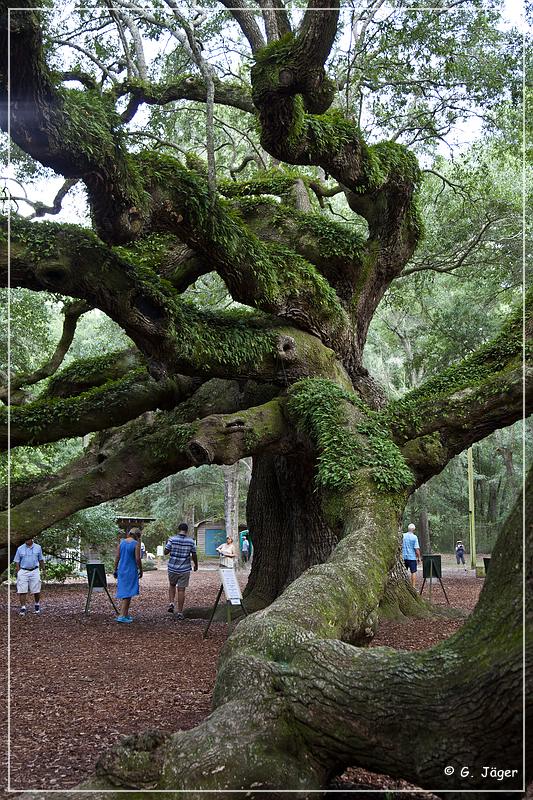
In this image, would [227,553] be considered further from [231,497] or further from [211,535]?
[211,535]

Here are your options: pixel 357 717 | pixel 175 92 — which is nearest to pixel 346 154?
pixel 175 92

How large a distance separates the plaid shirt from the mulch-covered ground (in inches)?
35.9

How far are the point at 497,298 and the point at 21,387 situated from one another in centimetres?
1453

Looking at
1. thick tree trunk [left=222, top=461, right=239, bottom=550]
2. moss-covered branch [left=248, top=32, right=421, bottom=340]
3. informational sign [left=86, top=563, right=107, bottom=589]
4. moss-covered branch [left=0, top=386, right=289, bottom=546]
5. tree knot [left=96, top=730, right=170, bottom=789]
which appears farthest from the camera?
thick tree trunk [left=222, top=461, right=239, bottom=550]

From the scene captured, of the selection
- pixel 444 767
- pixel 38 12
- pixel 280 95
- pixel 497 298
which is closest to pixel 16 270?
pixel 38 12

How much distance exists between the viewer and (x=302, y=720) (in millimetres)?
3721

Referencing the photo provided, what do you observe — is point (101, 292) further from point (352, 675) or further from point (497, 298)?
point (497, 298)

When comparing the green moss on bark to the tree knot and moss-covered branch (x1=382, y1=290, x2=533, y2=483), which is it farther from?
the tree knot

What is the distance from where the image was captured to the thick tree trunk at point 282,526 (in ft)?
34.3

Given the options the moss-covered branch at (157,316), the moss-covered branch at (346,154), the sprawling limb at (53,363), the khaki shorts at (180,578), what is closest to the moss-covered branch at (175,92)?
the moss-covered branch at (346,154)

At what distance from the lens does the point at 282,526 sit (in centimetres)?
1134

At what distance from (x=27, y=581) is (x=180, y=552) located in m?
3.39

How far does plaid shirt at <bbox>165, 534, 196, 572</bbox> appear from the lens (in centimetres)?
1165

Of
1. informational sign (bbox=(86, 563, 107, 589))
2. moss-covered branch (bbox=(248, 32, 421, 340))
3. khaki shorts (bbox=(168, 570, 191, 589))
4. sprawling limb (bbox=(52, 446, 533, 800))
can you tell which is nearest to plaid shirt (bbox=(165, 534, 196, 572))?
khaki shorts (bbox=(168, 570, 191, 589))
